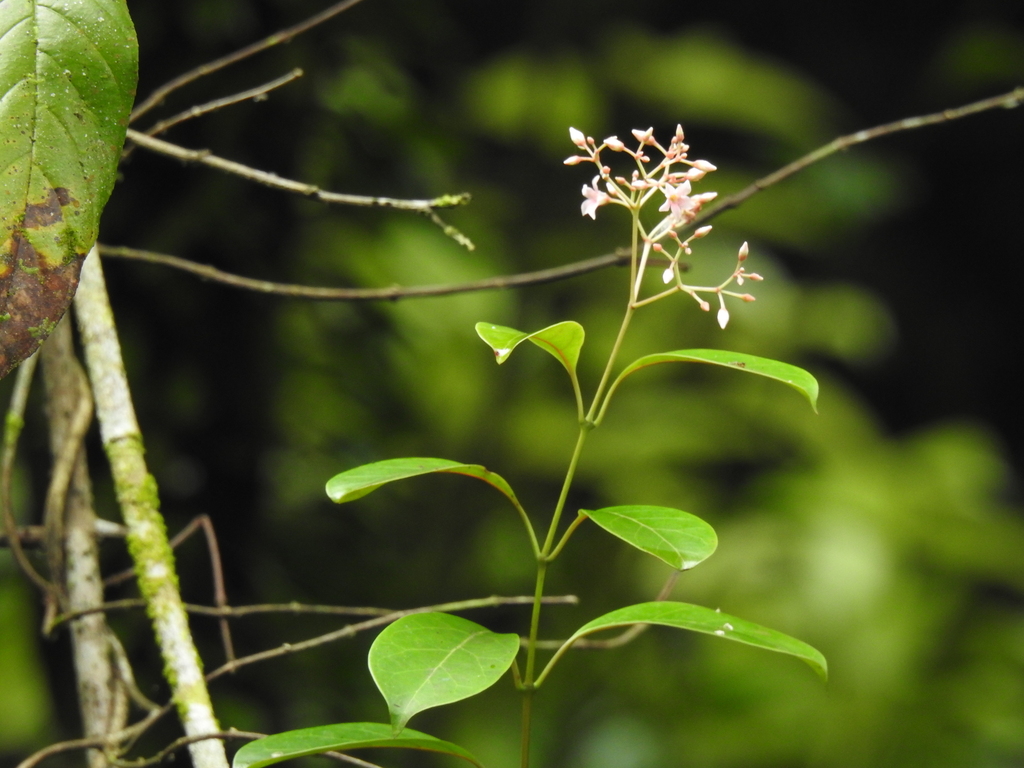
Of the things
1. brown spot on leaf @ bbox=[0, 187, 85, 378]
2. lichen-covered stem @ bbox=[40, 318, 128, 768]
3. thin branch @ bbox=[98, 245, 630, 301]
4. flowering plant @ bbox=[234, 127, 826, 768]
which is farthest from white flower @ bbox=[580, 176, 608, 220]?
lichen-covered stem @ bbox=[40, 318, 128, 768]

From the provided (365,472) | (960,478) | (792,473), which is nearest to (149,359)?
(365,472)

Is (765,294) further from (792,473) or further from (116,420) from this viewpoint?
(116,420)

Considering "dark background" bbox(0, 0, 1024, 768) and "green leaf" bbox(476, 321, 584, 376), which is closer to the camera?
"green leaf" bbox(476, 321, 584, 376)

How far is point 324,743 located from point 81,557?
0.93ft

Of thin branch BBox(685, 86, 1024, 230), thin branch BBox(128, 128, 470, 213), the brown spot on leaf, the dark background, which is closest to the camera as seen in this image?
the brown spot on leaf

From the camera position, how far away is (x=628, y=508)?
1.52 feet

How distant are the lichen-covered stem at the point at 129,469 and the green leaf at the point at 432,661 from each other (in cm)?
14

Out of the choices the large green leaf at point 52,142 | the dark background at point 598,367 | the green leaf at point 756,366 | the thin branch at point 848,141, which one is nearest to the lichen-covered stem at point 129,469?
the large green leaf at point 52,142

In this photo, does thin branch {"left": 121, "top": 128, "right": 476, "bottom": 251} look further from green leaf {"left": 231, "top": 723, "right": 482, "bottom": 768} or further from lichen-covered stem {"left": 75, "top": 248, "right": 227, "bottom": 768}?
green leaf {"left": 231, "top": 723, "right": 482, "bottom": 768}

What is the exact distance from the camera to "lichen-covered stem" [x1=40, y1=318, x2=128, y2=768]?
1.90 ft

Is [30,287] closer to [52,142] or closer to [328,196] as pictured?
[52,142]

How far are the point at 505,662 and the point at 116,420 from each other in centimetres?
30

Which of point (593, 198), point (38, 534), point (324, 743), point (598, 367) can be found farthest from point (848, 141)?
point (598, 367)

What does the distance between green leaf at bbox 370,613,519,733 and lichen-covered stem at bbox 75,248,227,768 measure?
142 millimetres
